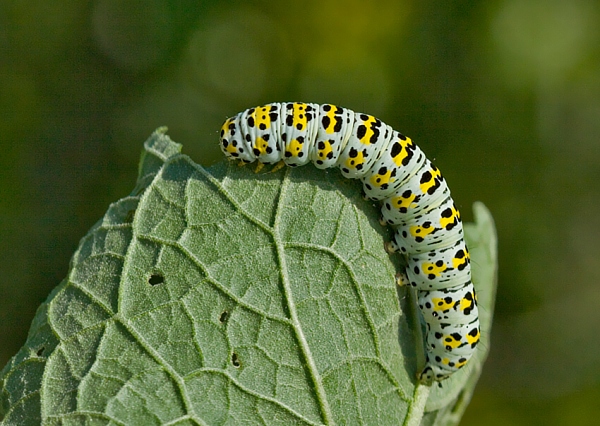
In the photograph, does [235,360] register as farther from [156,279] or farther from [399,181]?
[399,181]

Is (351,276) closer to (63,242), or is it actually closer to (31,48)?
(63,242)

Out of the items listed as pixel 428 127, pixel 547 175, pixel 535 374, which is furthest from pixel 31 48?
pixel 535 374

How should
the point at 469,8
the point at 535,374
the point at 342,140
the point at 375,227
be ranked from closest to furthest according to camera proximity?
1. the point at 342,140
2. the point at 375,227
3. the point at 469,8
4. the point at 535,374

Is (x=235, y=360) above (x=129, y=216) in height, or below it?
below

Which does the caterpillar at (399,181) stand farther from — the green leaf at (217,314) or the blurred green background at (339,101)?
the blurred green background at (339,101)

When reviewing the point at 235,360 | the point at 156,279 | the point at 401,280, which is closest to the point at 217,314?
the point at 235,360
